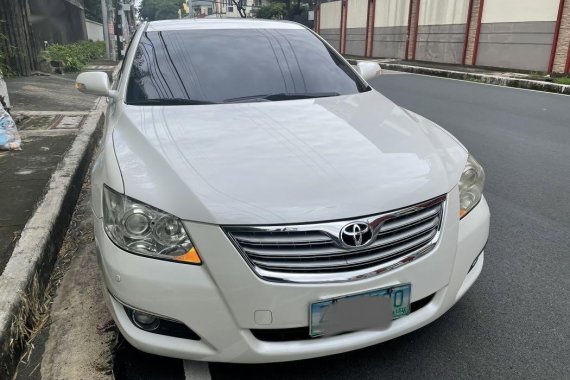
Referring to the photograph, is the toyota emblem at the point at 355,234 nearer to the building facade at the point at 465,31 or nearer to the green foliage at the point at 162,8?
the building facade at the point at 465,31

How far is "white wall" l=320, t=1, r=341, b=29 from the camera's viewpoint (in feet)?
113

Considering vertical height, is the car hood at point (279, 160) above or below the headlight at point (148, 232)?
above

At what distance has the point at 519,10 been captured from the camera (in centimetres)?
1752

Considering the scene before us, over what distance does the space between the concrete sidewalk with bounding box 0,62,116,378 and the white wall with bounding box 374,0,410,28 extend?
67.1ft

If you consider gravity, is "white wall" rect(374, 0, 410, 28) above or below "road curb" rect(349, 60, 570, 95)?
above

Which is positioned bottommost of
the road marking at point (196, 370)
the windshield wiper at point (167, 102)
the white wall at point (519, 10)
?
the road marking at point (196, 370)

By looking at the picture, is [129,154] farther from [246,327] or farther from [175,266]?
[246,327]

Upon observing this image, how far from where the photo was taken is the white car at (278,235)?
1.96 meters

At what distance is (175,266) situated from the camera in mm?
1989

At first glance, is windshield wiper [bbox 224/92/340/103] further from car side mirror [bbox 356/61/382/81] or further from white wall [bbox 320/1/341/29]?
white wall [bbox 320/1/341/29]

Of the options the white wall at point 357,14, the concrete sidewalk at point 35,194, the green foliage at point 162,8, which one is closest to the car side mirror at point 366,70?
the concrete sidewalk at point 35,194

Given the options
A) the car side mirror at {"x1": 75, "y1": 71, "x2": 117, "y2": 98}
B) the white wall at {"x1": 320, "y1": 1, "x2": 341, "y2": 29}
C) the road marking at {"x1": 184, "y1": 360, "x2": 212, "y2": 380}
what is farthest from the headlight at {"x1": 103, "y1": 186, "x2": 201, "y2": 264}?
the white wall at {"x1": 320, "y1": 1, "x2": 341, "y2": 29}

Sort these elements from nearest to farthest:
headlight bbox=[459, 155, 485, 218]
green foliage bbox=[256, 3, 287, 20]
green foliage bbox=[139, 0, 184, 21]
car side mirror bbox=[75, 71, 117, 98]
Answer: headlight bbox=[459, 155, 485, 218], car side mirror bbox=[75, 71, 117, 98], green foliage bbox=[256, 3, 287, 20], green foliage bbox=[139, 0, 184, 21]

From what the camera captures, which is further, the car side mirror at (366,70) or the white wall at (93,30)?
the white wall at (93,30)
